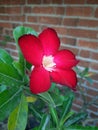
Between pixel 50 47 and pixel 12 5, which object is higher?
pixel 50 47

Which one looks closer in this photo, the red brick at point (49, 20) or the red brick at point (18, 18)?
the red brick at point (49, 20)

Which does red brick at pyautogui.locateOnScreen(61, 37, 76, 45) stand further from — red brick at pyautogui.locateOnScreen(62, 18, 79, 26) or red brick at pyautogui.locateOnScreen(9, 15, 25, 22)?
red brick at pyautogui.locateOnScreen(9, 15, 25, 22)

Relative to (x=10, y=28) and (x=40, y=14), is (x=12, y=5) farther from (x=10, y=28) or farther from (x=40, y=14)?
(x=40, y=14)

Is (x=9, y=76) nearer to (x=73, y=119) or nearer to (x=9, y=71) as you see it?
(x=9, y=71)

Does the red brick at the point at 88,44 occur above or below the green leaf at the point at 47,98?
below

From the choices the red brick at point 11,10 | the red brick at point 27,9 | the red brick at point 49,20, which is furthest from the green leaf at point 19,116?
the red brick at point 11,10

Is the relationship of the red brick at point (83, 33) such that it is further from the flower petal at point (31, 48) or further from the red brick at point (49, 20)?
the flower petal at point (31, 48)

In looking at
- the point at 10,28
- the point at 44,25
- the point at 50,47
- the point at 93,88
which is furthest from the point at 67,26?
the point at 50,47
